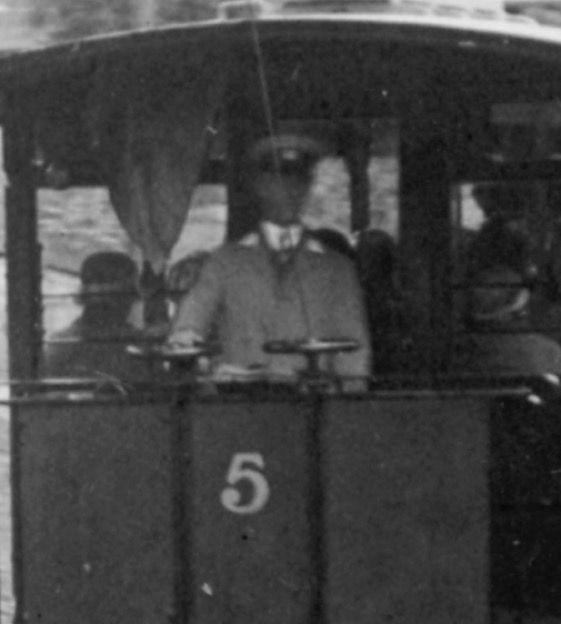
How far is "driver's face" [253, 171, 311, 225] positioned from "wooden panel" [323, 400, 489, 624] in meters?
0.66

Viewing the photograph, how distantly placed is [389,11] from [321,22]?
774 millimetres

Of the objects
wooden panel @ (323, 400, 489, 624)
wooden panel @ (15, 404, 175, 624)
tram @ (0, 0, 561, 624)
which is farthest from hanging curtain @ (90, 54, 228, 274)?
wooden panel @ (323, 400, 489, 624)

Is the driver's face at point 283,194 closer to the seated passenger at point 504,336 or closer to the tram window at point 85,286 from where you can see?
the tram window at point 85,286

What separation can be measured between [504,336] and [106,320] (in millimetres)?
1298

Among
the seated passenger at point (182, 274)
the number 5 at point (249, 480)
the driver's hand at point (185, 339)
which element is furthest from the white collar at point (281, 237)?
the number 5 at point (249, 480)

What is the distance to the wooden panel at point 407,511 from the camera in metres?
6.68

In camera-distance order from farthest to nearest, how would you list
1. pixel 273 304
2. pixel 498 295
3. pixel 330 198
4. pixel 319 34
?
pixel 498 295
pixel 330 198
pixel 273 304
pixel 319 34

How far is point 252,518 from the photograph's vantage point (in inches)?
267

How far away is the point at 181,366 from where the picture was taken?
6.88 metres

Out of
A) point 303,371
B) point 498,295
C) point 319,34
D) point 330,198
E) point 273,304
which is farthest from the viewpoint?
point 498,295

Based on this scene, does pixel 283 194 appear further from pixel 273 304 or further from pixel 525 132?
pixel 525 132

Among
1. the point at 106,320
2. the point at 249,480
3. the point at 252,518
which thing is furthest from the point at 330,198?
the point at 252,518

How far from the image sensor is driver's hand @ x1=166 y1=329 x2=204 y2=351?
684cm

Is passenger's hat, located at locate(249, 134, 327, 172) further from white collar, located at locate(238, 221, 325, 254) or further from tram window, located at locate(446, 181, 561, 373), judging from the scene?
tram window, located at locate(446, 181, 561, 373)
